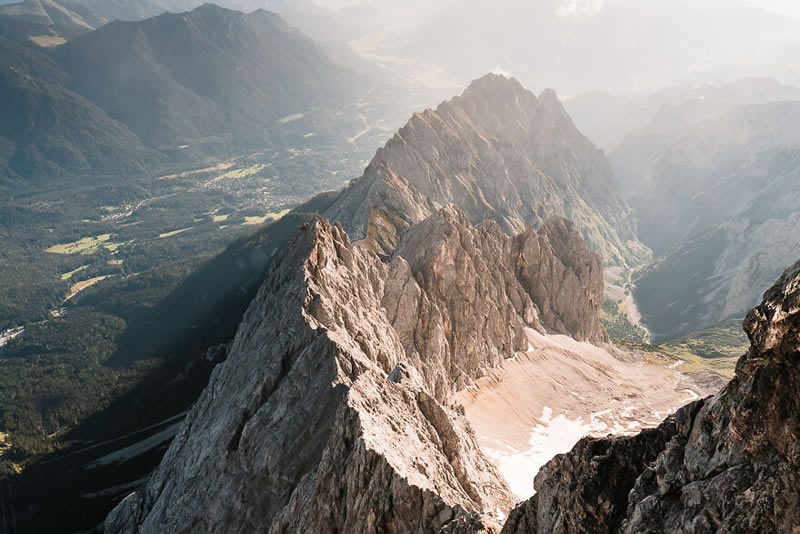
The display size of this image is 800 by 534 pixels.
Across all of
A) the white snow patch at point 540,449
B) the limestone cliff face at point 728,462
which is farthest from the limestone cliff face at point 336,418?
the white snow patch at point 540,449

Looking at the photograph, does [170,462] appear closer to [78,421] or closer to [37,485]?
[37,485]

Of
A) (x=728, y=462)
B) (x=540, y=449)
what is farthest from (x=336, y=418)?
(x=540, y=449)

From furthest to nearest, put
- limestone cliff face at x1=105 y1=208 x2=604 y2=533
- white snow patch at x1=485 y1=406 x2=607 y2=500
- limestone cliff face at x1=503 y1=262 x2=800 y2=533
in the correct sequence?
white snow patch at x1=485 y1=406 x2=607 y2=500
limestone cliff face at x1=105 y1=208 x2=604 y2=533
limestone cliff face at x1=503 y1=262 x2=800 y2=533

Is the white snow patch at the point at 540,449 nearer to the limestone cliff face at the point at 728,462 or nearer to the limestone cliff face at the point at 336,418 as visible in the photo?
the limestone cliff face at the point at 336,418

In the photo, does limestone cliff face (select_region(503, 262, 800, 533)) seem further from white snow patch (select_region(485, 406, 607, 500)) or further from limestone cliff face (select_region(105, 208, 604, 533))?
white snow patch (select_region(485, 406, 607, 500))

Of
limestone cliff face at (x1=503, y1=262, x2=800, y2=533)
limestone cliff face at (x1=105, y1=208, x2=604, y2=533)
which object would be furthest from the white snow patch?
limestone cliff face at (x1=503, y1=262, x2=800, y2=533)

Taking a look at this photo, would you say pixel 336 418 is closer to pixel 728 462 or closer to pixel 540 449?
pixel 728 462

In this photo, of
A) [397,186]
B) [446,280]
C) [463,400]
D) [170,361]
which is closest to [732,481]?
[463,400]
